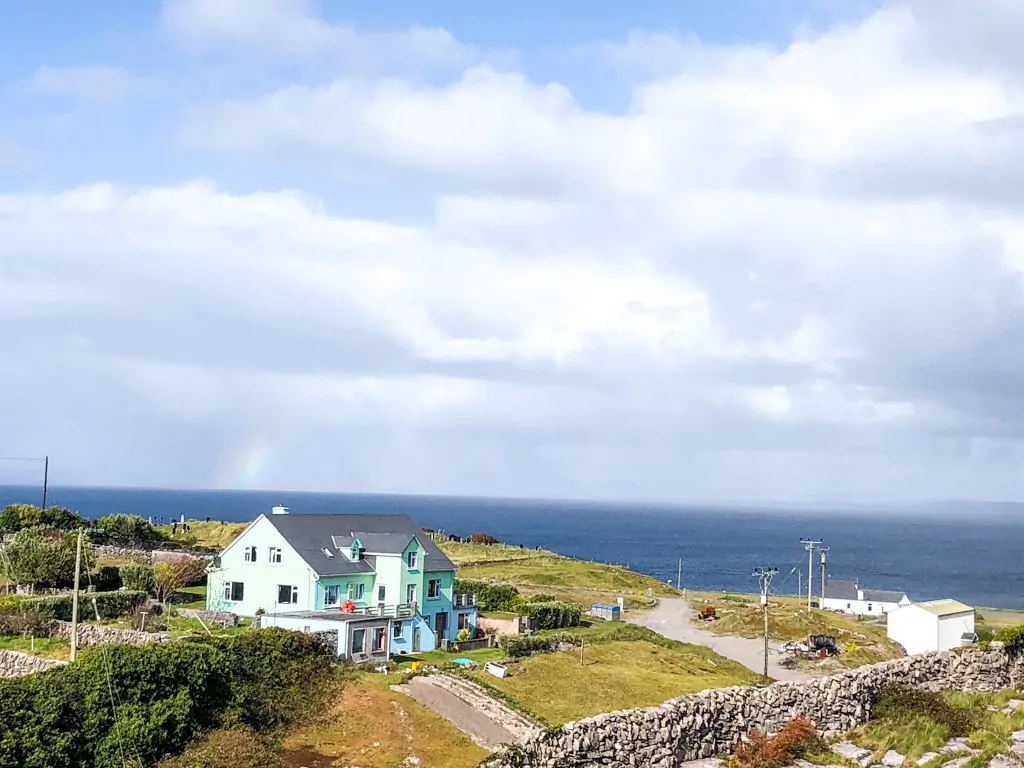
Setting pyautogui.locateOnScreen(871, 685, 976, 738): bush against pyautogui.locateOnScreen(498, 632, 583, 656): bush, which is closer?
pyautogui.locateOnScreen(871, 685, 976, 738): bush

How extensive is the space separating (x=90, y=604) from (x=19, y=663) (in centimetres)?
1144

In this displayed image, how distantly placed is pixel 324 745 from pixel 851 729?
20.1 m

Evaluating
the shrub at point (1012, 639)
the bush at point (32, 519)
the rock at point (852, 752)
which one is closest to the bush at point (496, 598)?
the bush at point (32, 519)

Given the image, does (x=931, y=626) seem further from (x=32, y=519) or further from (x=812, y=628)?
(x=32, y=519)

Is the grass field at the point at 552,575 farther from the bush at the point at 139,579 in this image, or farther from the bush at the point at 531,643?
the bush at the point at 139,579

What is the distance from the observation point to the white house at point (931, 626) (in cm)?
6028

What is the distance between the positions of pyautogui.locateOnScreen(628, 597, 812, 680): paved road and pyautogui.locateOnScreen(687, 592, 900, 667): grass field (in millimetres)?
2128

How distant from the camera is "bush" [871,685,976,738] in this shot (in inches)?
883

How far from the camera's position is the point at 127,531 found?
306 ft

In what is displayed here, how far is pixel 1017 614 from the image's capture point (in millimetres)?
120875

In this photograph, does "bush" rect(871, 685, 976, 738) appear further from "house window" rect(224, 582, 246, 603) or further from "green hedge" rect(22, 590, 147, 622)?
"green hedge" rect(22, 590, 147, 622)

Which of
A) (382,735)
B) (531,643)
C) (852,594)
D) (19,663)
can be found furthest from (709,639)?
(19,663)

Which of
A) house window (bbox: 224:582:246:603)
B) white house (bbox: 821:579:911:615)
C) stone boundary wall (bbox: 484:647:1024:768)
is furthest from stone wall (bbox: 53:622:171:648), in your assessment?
white house (bbox: 821:579:911:615)

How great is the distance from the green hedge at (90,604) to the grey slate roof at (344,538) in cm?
936
